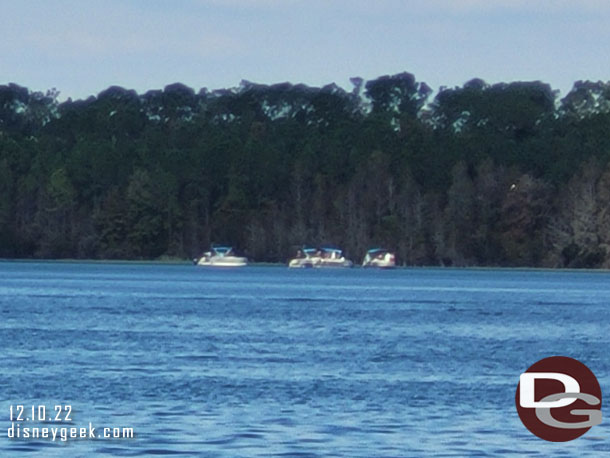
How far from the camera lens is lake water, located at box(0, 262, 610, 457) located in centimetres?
3503

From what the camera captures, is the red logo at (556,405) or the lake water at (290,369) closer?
the lake water at (290,369)

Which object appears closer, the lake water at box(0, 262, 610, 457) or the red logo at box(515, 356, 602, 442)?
the lake water at box(0, 262, 610, 457)

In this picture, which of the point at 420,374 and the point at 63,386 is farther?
the point at 420,374

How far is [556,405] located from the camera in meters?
36.5

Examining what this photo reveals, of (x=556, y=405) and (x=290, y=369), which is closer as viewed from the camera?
(x=556, y=405)

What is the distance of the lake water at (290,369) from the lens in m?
35.0

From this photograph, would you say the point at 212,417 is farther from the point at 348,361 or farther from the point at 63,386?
the point at 348,361

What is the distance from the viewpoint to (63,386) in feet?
147

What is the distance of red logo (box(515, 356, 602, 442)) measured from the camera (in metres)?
35.2

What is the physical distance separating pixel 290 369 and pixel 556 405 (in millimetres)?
15850

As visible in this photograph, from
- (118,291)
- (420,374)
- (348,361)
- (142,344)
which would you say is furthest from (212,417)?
(118,291)

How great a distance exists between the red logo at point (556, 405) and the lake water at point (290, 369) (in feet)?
1.13

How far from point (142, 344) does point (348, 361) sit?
9.95 meters

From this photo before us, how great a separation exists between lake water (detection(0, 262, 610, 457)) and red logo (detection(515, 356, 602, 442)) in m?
0.34
